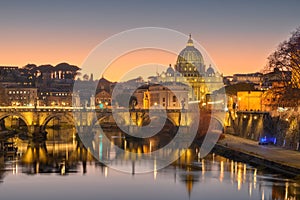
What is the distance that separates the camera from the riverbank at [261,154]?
97.4 feet

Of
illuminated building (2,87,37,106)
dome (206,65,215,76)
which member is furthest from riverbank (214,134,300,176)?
dome (206,65,215,76)

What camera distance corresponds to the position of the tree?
1511 inches

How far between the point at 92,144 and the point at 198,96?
178 ft

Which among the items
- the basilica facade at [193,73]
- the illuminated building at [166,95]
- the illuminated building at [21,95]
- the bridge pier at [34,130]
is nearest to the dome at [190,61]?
the basilica facade at [193,73]

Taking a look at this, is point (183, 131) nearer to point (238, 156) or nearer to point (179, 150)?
point (179, 150)

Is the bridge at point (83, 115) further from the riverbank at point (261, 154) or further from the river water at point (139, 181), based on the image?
the river water at point (139, 181)

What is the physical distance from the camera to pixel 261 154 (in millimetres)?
34188

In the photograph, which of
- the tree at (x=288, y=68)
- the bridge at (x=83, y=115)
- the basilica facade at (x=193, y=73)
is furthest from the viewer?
the basilica facade at (x=193, y=73)

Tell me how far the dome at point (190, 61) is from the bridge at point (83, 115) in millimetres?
47184

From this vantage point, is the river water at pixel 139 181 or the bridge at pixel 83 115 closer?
the river water at pixel 139 181

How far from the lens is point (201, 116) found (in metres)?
56.8

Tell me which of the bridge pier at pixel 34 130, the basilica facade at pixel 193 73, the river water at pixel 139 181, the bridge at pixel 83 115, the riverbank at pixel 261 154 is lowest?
the river water at pixel 139 181

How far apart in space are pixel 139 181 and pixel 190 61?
3235 inches

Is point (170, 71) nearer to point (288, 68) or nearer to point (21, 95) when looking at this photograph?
point (21, 95)
